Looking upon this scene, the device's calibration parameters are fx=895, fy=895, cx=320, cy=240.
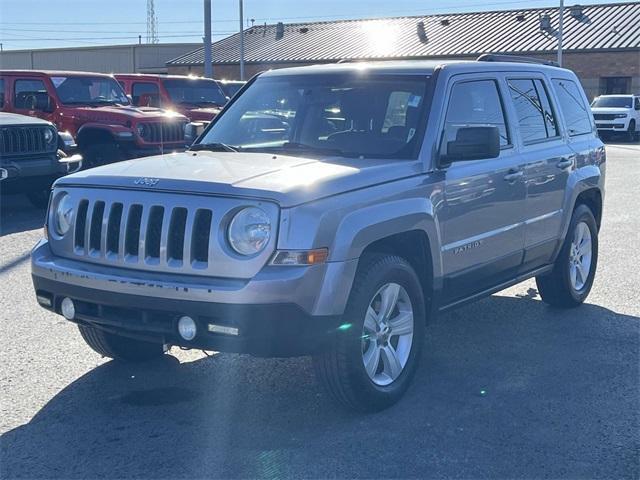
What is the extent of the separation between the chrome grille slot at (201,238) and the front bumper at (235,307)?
10cm

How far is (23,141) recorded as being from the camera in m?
11.7

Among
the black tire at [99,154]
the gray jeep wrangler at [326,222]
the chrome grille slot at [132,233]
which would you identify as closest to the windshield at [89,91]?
the black tire at [99,154]

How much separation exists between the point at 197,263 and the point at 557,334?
325 centimetres

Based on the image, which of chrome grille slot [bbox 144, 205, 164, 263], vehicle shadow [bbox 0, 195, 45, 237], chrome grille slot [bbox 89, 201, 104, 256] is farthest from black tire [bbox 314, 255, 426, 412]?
vehicle shadow [bbox 0, 195, 45, 237]

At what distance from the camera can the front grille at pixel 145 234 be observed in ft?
14.4

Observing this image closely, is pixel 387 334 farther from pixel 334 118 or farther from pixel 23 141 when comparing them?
pixel 23 141

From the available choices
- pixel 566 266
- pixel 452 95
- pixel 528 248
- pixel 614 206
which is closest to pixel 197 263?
pixel 452 95

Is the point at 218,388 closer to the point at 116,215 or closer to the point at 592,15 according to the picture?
the point at 116,215

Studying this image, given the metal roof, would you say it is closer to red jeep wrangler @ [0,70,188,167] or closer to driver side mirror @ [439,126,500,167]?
red jeep wrangler @ [0,70,188,167]

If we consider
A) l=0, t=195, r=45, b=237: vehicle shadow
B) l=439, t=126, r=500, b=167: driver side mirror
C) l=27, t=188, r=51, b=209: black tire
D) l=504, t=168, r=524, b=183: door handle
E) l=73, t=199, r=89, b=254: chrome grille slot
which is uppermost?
l=439, t=126, r=500, b=167: driver side mirror

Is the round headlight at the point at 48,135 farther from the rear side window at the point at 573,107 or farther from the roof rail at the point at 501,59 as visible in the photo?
the rear side window at the point at 573,107

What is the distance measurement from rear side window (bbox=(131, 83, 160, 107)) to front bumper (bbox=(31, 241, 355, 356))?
44.9ft

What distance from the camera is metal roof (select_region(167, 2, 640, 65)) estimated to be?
43781 millimetres

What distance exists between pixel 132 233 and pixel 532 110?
3411mm
